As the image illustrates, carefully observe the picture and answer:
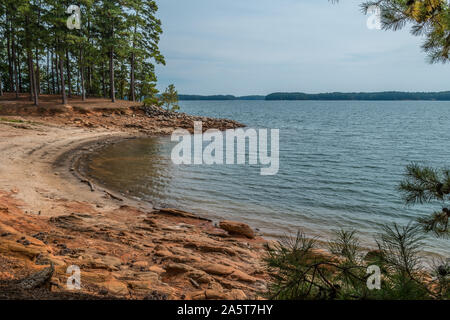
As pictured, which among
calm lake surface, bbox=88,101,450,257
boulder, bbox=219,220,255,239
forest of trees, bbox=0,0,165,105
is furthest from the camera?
forest of trees, bbox=0,0,165,105

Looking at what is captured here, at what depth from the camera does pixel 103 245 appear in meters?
6.34

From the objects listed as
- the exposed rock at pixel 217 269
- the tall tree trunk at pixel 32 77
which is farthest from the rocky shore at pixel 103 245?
the tall tree trunk at pixel 32 77

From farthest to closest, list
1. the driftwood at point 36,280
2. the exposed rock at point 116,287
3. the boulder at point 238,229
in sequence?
the boulder at point 238,229
the exposed rock at point 116,287
the driftwood at point 36,280

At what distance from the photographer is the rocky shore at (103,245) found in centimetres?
422

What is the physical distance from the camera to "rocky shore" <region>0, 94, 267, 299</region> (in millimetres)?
4219

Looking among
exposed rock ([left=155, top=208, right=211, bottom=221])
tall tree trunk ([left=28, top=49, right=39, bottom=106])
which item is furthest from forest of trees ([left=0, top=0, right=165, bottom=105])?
exposed rock ([left=155, top=208, right=211, bottom=221])

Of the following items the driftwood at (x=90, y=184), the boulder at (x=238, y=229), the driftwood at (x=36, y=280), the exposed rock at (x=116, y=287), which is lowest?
the boulder at (x=238, y=229)

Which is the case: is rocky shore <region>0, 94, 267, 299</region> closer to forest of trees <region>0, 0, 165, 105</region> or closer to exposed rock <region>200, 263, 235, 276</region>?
exposed rock <region>200, 263, 235, 276</region>

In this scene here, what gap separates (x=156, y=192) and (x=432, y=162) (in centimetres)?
2251

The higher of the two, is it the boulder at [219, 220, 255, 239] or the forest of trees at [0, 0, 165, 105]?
the forest of trees at [0, 0, 165, 105]

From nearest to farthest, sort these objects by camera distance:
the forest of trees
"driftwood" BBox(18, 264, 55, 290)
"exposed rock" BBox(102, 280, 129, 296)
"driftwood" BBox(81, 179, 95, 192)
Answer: "driftwood" BBox(18, 264, 55, 290) < "exposed rock" BBox(102, 280, 129, 296) < "driftwood" BBox(81, 179, 95, 192) < the forest of trees

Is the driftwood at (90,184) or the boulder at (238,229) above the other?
the driftwood at (90,184)

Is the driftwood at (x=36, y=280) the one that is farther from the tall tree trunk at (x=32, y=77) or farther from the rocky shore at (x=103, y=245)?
the tall tree trunk at (x=32, y=77)

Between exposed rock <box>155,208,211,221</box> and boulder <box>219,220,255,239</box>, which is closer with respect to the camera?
boulder <box>219,220,255,239</box>
